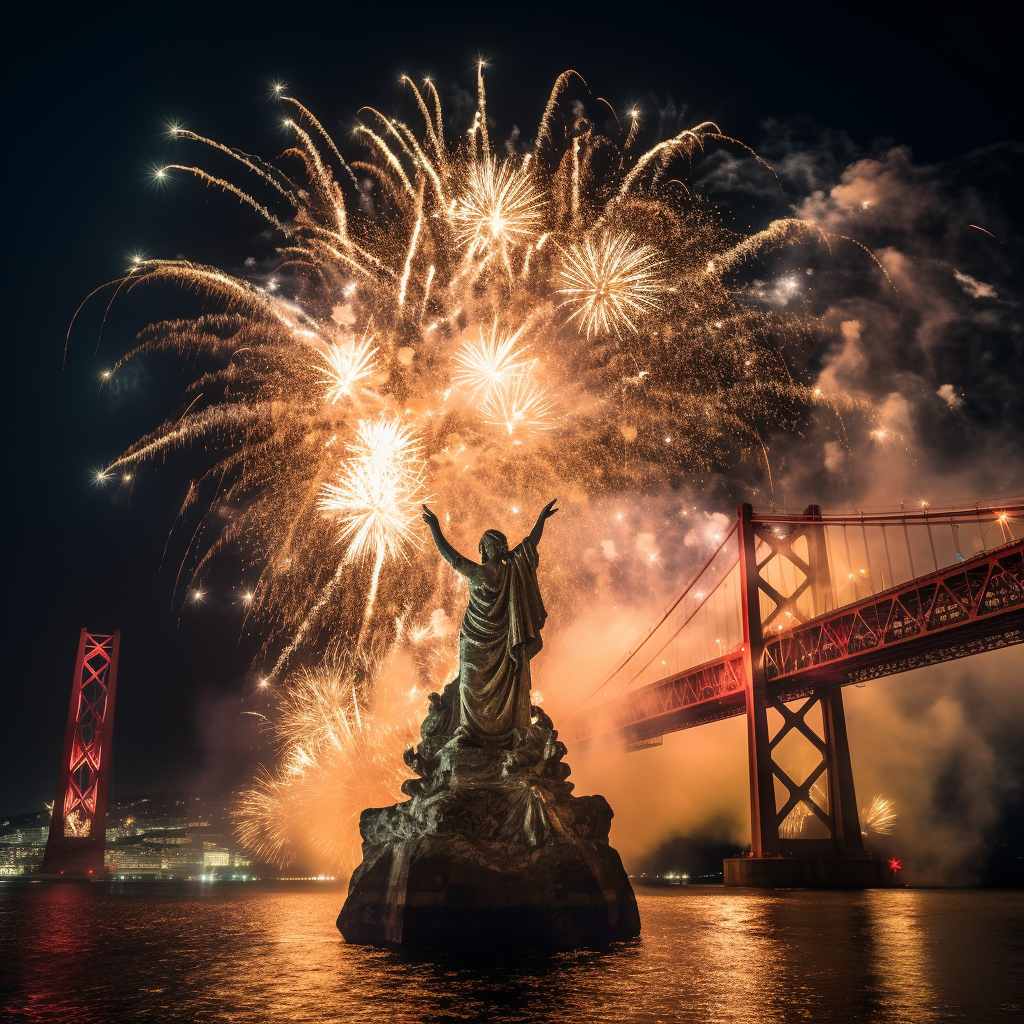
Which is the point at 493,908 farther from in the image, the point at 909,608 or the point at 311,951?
the point at 909,608

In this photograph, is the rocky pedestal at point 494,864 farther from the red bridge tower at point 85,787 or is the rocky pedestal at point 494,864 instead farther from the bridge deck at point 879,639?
the red bridge tower at point 85,787

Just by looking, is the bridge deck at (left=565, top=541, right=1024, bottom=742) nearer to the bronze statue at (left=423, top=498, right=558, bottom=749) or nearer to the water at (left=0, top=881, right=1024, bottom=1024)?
the water at (left=0, top=881, right=1024, bottom=1024)

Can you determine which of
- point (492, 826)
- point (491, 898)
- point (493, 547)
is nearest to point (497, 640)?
point (493, 547)

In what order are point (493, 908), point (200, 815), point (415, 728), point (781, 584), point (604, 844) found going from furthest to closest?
point (200, 815) → point (781, 584) → point (415, 728) → point (604, 844) → point (493, 908)

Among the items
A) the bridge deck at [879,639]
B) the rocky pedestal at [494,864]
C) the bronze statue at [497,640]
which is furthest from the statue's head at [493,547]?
the bridge deck at [879,639]

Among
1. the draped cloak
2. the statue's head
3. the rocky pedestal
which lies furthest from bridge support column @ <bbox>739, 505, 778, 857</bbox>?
the statue's head

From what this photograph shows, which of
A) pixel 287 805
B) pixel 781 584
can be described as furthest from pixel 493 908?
pixel 781 584
